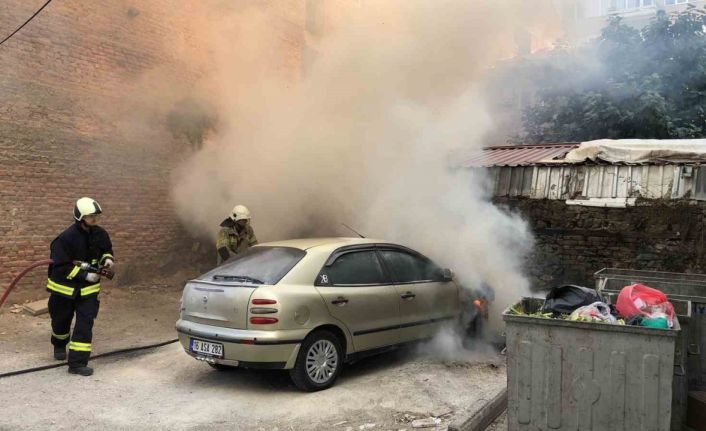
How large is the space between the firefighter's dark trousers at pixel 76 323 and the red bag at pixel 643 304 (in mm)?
4713

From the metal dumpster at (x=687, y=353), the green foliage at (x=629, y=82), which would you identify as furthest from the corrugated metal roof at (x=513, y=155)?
the metal dumpster at (x=687, y=353)

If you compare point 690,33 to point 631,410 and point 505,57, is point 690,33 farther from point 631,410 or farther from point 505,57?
point 631,410

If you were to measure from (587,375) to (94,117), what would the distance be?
27.5 feet

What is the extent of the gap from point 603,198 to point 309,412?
5.17 meters

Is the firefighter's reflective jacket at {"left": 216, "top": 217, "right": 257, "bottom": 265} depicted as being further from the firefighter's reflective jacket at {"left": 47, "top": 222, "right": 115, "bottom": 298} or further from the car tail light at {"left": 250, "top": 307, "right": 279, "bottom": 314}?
the car tail light at {"left": 250, "top": 307, "right": 279, "bottom": 314}

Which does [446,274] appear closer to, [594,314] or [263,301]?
[263,301]

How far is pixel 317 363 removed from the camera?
15.6 feet

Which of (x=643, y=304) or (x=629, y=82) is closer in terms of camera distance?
(x=643, y=304)

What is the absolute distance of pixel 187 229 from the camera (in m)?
10.2

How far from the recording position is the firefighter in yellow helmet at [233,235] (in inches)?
274

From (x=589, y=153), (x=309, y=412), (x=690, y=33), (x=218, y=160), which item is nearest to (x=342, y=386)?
(x=309, y=412)

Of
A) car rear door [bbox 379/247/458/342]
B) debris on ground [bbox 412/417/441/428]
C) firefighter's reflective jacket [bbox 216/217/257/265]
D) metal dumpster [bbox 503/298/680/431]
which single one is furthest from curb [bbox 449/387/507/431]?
firefighter's reflective jacket [bbox 216/217/257/265]

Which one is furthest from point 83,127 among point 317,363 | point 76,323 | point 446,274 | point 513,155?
point 513,155

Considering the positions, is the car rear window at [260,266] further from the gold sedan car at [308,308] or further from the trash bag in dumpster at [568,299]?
the trash bag in dumpster at [568,299]
